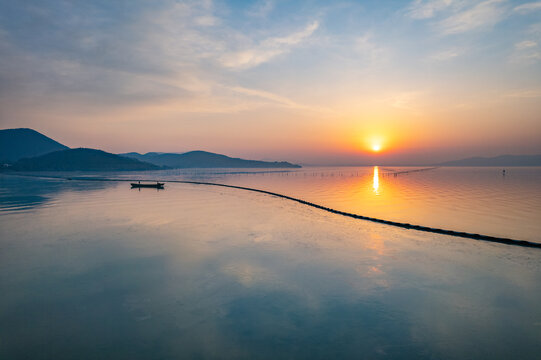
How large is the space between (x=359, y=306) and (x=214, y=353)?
244 inches

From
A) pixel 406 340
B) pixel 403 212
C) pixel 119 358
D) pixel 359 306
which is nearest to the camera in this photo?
pixel 119 358

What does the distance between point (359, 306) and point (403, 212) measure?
2828cm

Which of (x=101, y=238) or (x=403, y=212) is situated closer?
(x=101, y=238)

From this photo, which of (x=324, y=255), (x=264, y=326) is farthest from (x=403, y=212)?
(x=264, y=326)

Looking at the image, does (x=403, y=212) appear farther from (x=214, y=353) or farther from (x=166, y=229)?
(x=214, y=353)

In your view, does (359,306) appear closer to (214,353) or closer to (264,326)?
(264,326)

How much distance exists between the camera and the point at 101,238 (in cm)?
2233

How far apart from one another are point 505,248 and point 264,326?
20.0 meters

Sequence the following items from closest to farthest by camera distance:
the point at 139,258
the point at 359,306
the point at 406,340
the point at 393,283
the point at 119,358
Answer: the point at 119,358, the point at 406,340, the point at 359,306, the point at 393,283, the point at 139,258

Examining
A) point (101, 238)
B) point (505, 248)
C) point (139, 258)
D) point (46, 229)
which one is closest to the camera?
point (139, 258)

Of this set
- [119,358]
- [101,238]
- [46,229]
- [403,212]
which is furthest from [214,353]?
[403,212]

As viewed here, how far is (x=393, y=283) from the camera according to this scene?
14.0 meters

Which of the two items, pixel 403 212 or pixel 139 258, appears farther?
pixel 403 212

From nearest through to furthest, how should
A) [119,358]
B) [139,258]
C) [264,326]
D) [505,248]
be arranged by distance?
[119,358], [264,326], [139,258], [505,248]
